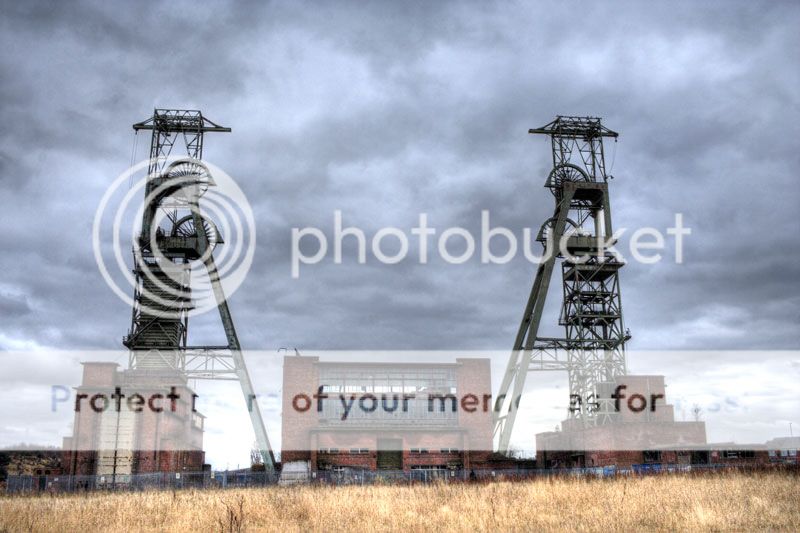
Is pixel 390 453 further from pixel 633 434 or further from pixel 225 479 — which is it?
pixel 633 434

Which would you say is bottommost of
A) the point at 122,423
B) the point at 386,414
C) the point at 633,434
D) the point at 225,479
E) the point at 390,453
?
the point at 225,479

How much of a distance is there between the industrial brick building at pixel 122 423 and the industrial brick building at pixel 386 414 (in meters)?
6.33

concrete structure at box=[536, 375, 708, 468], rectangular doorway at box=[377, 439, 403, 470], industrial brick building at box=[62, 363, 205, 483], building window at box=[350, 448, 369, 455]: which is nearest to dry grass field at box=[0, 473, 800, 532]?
industrial brick building at box=[62, 363, 205, 483]

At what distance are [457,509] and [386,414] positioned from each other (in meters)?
24.2

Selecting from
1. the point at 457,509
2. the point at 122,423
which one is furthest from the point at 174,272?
the point at 457,509

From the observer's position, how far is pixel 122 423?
33.0 meters

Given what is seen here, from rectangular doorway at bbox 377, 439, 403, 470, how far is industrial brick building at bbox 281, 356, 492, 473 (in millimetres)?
52

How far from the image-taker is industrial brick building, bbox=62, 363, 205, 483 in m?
32.4

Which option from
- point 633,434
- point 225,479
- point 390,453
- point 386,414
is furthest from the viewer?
point 386,414

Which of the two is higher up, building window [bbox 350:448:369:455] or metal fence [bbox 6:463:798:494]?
building window [bbox 350:448:369:455]

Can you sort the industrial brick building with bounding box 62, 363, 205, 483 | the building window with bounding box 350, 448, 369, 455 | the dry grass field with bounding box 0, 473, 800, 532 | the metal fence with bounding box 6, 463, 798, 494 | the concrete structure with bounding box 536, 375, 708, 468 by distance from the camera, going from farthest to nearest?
the building window with bounding box 350, 448, 369, 455, the concrete structure with bounding box 536, 375, 708, 468, the industrial brick building with bounding box 62, 363, 205, 483, the metal fence with bounding box 6, 463, 798, 494, the dry grass field with bounding box 0, 473, 800, 532

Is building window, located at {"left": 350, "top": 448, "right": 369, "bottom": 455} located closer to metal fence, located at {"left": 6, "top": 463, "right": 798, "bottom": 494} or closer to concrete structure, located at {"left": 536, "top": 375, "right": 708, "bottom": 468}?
metal fence, located at {"left": 6, "top": 463, "right": 798, "bottom": 494}

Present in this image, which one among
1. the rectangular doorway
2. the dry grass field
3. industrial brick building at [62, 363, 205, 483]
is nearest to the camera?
the dry grass field

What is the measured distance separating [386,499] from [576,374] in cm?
2374
